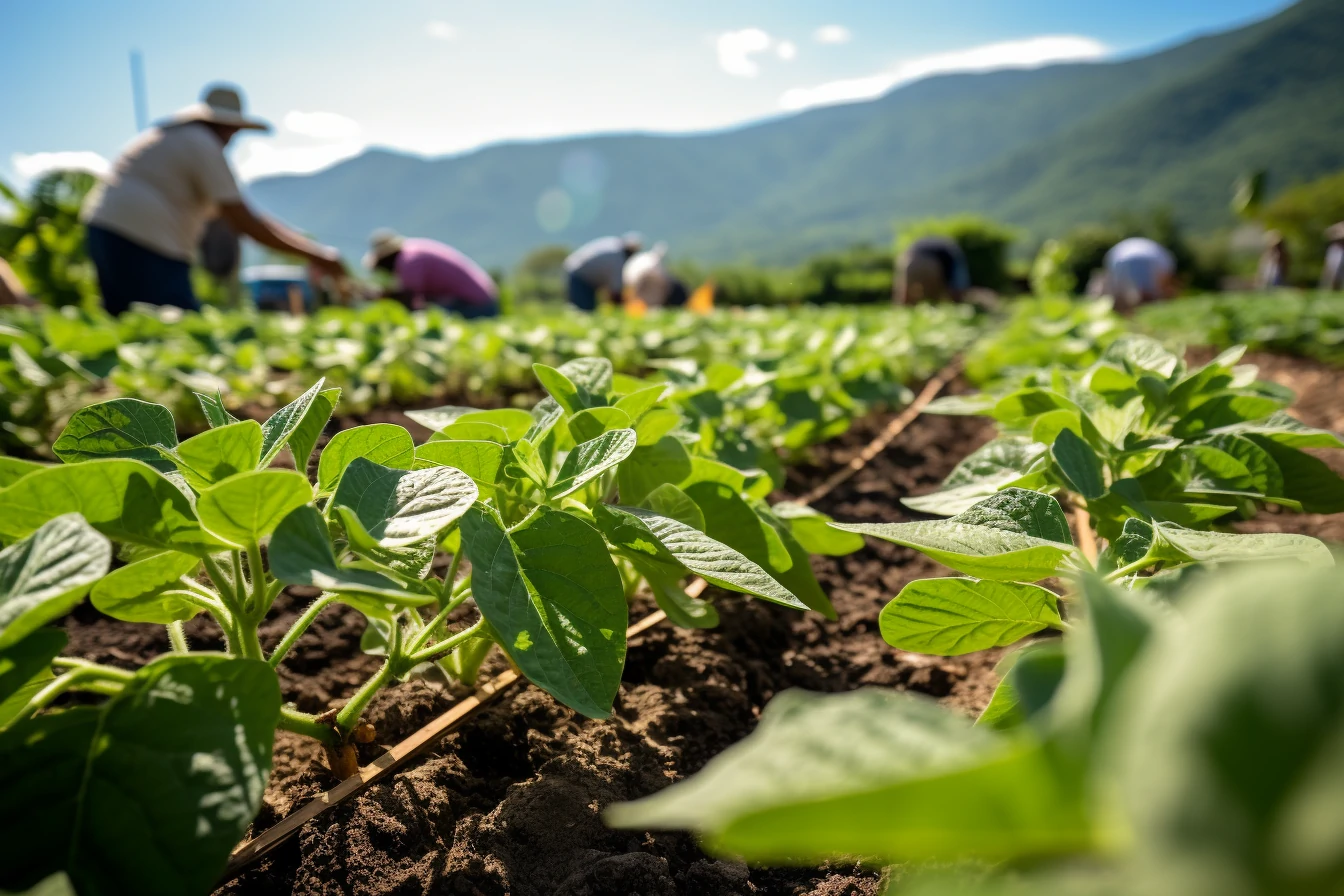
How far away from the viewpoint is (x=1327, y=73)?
117 metres

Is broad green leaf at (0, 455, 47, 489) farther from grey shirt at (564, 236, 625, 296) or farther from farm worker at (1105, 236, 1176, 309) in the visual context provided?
farm worker at (1105, 236, 1176, 309)

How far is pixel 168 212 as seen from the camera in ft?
17.1

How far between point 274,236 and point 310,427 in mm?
5380

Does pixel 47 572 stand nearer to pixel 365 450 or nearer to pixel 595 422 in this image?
pixel 365 450

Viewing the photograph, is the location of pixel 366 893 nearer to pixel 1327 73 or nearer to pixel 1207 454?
pixel 1207 454

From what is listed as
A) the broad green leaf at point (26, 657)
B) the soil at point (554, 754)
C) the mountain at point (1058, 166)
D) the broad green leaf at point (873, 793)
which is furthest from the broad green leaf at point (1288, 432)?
the mountain at point (1058, 166)

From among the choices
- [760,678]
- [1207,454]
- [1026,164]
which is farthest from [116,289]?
[1026,164]

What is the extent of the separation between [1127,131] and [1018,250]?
138 ft

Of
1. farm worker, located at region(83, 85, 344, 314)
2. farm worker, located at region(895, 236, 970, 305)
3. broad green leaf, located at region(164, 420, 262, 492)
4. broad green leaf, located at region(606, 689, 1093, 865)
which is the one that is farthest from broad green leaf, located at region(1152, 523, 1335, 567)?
farm worker, located at region(895, 236, 970, 305)

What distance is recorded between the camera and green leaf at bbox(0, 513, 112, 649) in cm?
53

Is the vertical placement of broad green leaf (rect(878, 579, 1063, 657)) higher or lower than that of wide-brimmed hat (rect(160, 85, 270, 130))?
lower

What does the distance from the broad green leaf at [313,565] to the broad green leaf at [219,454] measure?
153 mm

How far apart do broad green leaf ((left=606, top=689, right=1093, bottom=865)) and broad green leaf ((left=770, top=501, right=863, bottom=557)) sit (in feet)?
3.42

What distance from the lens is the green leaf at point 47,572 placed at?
0.53m
